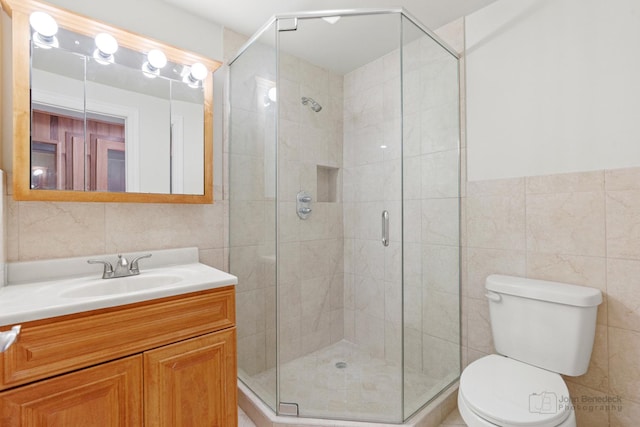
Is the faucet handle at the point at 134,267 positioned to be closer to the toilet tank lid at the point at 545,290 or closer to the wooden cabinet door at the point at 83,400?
the wooden cabinet door at the point at 83,400

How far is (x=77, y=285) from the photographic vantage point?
4.38ft

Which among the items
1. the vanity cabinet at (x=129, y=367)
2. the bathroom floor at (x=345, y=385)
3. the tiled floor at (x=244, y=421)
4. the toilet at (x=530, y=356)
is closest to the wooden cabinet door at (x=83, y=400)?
the vanity cabinet at (x=129, y=367)

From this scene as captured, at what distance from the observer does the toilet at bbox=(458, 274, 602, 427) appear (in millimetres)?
1125

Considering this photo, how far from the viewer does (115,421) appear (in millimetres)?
1104

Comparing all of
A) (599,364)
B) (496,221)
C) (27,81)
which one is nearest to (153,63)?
(27,81)

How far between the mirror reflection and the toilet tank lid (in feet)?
5.71

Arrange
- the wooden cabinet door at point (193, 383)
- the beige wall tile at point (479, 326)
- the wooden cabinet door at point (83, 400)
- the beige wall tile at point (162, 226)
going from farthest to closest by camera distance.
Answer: the beige wall tile at point (479, 326)
the beige wall tile at point (162, 226)
the wooden cabinet door at point (193, 383)
the wooden cabinet door at point (83, 400)

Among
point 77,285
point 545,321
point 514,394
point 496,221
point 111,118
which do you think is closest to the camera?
point 514,394

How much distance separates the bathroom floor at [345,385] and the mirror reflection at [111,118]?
124cm

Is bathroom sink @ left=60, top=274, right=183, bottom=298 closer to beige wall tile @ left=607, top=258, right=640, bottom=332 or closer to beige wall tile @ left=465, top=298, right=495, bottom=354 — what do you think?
beige wall tile @ left=465, top=298, right=495, bottom=354

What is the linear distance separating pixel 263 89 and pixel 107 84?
795mm

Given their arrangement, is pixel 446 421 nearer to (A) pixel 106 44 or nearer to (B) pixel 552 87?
(B) pixel 552 87

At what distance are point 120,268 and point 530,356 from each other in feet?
6.65

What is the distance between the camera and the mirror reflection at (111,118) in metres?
1.39
